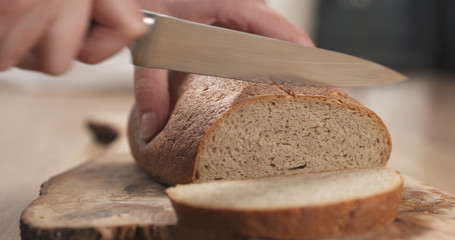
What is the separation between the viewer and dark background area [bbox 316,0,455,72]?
9.18 m

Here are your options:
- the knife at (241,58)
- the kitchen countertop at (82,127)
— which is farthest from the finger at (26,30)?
the kitchen countertop at (82,127)

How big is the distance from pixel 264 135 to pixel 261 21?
0.68 metres

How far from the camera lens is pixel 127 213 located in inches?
66.7

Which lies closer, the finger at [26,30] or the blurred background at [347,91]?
the finger at [26,30]

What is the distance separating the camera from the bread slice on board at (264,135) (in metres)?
1.94

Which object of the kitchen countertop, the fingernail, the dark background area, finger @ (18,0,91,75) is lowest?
the kitchen countertop

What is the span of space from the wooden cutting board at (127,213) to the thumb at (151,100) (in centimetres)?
24

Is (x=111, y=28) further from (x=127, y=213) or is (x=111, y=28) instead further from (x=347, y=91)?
(x=347, y=91)

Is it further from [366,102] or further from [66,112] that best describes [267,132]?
[366,102]

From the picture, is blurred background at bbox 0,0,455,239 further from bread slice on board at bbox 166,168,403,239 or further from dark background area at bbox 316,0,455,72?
bread slice on board at bbox 166,168,403,239

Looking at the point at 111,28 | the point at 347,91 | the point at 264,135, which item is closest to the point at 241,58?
the point at 264,135

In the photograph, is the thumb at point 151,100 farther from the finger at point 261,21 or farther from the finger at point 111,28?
A: the finger at point 111,28

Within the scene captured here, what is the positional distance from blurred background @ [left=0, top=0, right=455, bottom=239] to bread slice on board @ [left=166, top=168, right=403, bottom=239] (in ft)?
2.79

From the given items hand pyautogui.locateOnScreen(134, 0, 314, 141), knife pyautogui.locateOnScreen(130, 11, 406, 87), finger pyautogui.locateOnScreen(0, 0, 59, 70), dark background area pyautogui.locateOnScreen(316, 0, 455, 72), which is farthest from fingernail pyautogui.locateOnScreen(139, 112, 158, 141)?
dark background area pyautogui.locateOnScreen(316, 0, 455, 72)
